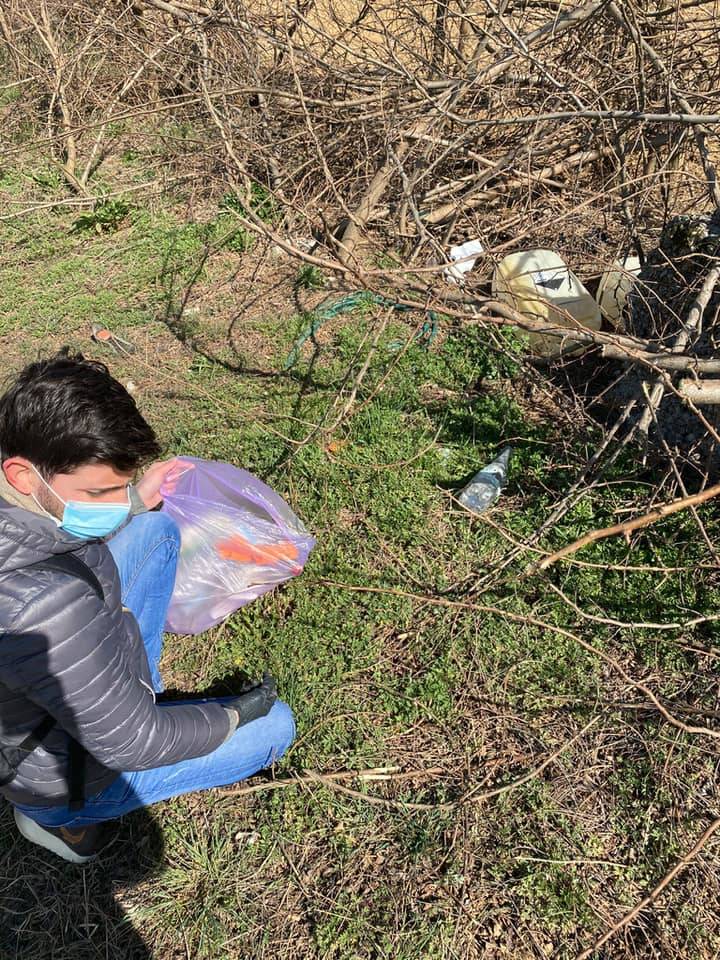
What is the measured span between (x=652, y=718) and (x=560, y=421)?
124cm

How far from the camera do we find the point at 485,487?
104 inches

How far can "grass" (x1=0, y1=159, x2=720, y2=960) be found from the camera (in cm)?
185

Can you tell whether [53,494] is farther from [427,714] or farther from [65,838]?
[427,714]

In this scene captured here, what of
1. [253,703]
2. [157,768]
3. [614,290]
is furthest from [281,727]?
[614,290]

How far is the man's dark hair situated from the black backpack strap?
0.19 metres

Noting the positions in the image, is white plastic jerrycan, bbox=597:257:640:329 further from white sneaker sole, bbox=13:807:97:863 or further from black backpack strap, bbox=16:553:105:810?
white sneaker sole, bbox=13:807:97:863

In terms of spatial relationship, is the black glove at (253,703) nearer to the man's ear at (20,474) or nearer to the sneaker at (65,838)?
the sneaker at (65,838)

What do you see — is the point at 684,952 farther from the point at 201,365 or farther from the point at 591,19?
the point at 591,19

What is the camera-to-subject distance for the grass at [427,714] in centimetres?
185

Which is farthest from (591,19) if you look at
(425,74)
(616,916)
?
(616,916)

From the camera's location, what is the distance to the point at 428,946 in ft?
5.84

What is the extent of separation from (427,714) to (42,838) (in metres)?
1.11

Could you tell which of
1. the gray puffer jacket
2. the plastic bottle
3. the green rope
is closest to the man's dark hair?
the gray puffer jacket

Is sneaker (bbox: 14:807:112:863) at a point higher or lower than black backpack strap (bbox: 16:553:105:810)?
lower
